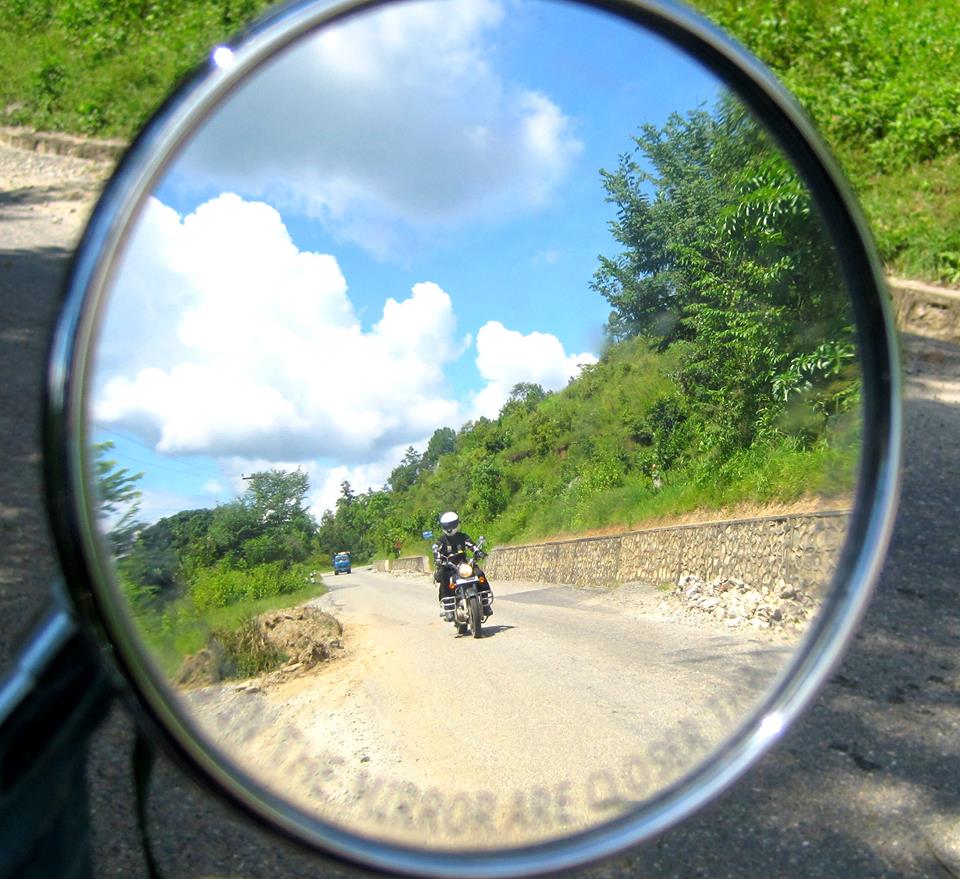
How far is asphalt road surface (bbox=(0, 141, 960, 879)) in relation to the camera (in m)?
2.96

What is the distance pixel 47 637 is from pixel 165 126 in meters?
0.50

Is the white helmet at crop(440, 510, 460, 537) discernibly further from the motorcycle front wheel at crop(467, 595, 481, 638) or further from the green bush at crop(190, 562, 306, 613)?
the green bush at crop(190, 562, 306, 613)

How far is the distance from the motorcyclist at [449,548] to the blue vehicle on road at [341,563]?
0.34ft

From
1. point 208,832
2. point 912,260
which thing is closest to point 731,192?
point 208,832

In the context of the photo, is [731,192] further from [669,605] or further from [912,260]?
[912,260]

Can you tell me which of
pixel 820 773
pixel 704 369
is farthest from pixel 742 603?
pixel 820 773

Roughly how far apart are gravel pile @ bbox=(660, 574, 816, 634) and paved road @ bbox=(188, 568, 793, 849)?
0.09 m

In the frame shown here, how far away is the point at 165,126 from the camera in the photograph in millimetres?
1040

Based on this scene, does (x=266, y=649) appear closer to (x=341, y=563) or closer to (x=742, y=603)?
(x=341, y=563)

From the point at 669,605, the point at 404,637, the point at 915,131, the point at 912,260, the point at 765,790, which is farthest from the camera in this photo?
the point at 915,131

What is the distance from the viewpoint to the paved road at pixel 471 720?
1157 mm

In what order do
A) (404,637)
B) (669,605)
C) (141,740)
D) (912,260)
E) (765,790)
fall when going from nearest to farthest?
(141,740)
(404,637)
(669,605)
(765,790)
(912,260)

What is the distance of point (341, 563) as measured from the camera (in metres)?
1.22

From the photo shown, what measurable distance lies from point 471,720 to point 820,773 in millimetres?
2591
